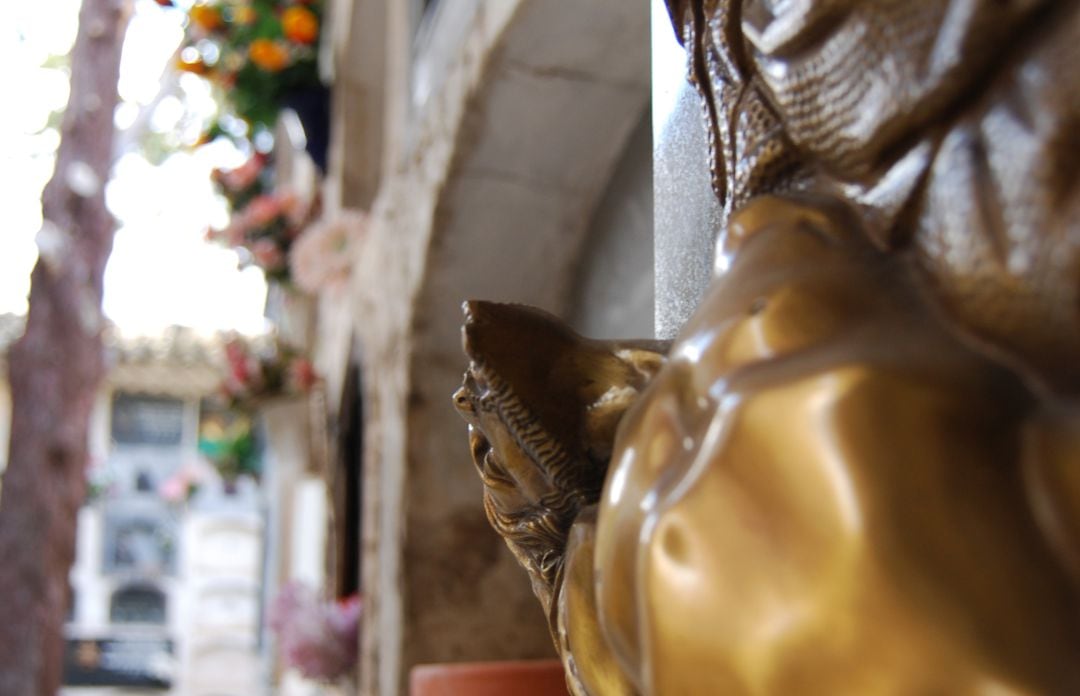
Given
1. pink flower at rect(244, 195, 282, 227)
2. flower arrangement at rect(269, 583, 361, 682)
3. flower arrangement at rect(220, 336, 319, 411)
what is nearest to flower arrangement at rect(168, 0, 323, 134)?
pink flower at rect(244, 195, 282, 227)

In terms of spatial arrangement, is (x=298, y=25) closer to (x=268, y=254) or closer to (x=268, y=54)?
(x=268, y=54)

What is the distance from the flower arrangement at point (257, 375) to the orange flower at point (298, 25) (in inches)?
40.4

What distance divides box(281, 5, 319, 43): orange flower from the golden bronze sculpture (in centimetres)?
334

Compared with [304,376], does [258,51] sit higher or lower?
higher

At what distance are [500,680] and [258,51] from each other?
305 centimetres

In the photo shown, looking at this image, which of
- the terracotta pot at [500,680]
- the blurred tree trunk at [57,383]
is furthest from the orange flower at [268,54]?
the terracotta pot at [500,680]

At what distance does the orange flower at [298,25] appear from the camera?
331 centimetres

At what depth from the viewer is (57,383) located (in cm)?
299

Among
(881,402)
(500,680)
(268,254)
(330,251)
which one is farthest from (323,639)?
(881,402)

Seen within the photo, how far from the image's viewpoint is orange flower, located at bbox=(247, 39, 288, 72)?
3295 mm

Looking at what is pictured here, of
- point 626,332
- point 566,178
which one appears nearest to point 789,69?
point 626,332

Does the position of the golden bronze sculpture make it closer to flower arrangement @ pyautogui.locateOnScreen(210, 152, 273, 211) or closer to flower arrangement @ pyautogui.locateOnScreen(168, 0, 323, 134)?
flower arrangement @ pyautogui.locateOnScreen(168, 0, 323, 134)

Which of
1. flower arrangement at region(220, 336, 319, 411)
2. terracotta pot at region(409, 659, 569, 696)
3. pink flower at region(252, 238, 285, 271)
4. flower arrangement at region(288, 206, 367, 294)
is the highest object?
pink flower at region(252, 238, 285, 271)

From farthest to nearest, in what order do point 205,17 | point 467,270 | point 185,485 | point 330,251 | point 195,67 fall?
point 185,485, point 195,67, point 205,17, point 330,251, point 467,270
